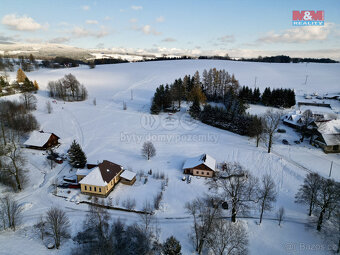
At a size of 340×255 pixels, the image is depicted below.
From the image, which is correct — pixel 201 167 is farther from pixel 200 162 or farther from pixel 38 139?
pixel 38 139

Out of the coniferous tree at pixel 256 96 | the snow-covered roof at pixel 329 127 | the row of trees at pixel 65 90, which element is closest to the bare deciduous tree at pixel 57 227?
the snow-covered roof at pixel 329 127

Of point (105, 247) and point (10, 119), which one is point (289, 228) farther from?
point (10, 119)

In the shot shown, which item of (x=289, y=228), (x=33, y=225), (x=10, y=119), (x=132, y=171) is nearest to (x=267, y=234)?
(x=289, y=228)

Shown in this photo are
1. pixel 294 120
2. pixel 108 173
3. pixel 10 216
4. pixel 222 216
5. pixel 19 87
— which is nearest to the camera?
pixel 10 216

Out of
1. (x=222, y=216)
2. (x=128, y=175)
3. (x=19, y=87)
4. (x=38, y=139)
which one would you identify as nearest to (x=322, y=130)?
(x=222, y=216)

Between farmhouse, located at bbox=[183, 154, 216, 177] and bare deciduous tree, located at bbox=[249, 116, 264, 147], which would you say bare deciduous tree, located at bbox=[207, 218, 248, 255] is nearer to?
farmhouse, located at bbox=[183, 154, 216, 177]

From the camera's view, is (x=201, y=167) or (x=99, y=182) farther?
(x=201, y=167)

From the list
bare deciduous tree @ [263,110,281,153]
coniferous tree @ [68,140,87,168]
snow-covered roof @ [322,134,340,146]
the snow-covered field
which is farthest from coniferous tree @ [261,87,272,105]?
coniferous tree @ [68,140,87,168]
